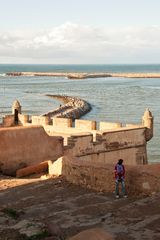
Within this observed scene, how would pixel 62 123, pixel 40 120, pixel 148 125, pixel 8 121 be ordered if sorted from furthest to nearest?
1. pixel 8 121
2. pixel 40 120
3. pixel 148 125
4. pixel 62 123

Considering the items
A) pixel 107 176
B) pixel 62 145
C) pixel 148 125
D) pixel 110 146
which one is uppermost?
pixel 148 125

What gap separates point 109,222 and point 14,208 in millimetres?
3201

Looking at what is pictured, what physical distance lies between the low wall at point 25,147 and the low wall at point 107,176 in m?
4.57

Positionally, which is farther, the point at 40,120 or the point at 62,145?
the point at 40,120

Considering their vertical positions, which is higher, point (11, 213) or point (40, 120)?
point (40, 120)

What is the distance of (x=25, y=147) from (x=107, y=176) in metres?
7.08

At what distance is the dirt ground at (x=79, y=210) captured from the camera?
1005 centimetres

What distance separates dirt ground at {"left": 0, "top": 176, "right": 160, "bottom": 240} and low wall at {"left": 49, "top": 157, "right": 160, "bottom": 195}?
27cm

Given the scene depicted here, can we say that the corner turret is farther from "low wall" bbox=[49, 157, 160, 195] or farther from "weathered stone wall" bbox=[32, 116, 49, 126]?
"low wall" bbox=[49, 157, 160, 195]

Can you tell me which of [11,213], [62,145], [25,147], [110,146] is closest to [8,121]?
[62,145]

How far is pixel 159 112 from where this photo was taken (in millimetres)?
57906

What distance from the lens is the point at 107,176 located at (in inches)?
560

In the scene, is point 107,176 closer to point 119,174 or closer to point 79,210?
point 119,174

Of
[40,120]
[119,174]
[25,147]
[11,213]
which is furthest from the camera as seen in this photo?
[40,120]
